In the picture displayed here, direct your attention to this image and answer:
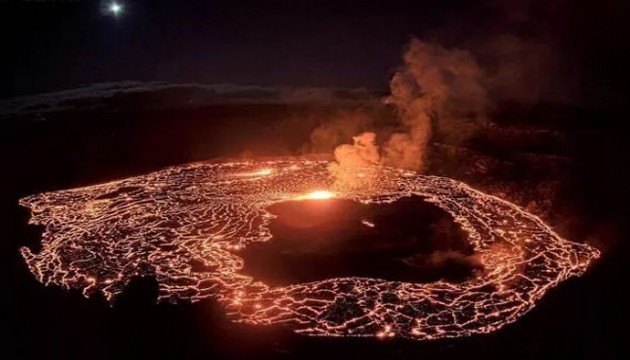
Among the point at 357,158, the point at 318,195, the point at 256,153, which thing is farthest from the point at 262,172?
the point at 357,158

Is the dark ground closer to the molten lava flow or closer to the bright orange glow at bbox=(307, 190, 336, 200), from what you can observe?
the molten lava flow

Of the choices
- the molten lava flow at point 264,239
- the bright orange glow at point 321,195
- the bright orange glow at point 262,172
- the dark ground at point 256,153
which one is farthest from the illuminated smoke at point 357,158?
the dark ground at point 256,153

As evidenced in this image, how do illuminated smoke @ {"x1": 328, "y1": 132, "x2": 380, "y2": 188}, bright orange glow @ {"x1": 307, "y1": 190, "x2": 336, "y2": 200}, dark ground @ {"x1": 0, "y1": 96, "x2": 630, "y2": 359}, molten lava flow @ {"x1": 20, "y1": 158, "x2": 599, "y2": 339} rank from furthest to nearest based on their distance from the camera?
illuminated smoke @ {"x1": 328, "y1": 132, "x2": 380, "y2": 188}, bright orange glow @ {"x1": 307, "y1": 190, "x2": 336, "y2": 200}, molten lava flow @ {"x1": 20, "y1": 158, "x2": 599, "y2": 339}, dark ground @ {"x1": 0, "y1": 96, "x2": 630, "y2": 359}

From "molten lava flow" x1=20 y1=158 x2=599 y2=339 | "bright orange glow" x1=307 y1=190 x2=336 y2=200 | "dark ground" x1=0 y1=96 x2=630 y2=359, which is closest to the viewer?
"dark ground" x1=0 y1=96 x2=630 y2=359

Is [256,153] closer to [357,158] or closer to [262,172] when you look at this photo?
[262,172]

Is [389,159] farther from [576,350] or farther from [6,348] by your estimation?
[6,348]

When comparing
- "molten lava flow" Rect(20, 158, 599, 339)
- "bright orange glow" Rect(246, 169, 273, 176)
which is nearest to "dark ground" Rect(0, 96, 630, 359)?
"molten lava flow" Rect(20, 158, 599, 339)
